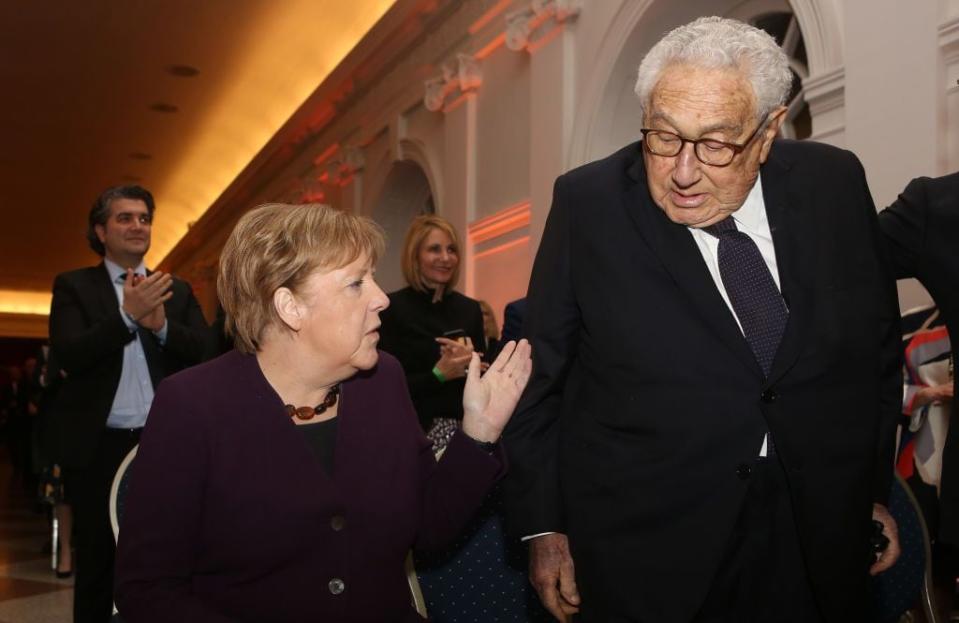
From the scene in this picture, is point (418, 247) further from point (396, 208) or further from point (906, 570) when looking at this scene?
point (396, 208)

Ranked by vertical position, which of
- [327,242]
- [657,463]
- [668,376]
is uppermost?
[327,242]

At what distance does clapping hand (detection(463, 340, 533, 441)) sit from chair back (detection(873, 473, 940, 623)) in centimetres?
88

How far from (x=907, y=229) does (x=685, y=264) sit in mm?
504

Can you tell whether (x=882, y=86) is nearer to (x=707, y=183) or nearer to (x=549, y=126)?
(x=707, y=183)

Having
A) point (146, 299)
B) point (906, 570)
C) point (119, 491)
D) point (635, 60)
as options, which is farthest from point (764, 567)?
point (635, 60)

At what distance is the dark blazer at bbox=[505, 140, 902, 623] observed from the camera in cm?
144

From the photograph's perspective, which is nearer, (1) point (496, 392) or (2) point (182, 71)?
(1) point (496, 392)

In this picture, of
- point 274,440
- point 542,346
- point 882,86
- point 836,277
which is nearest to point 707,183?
point 836,277

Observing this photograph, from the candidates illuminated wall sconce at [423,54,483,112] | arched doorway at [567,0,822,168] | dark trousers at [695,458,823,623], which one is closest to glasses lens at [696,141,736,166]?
dark trousers at [695,458,823,623]

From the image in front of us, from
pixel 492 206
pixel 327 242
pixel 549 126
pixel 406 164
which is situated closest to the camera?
pixel 327 242

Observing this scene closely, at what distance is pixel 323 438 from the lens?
172 centimetres

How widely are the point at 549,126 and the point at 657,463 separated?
4.40 m

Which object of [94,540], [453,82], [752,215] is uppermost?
[453,82]

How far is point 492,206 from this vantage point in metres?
6.53
